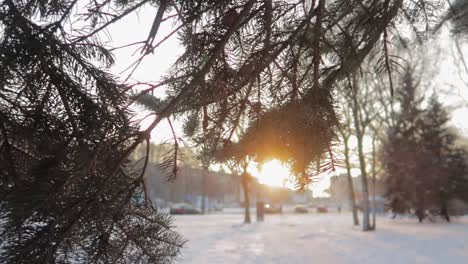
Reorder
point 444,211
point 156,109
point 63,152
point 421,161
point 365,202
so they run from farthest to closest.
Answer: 1. point 421,161
2. point 444,211
3. point 365,202
4. point 156,109
5. point 63,152

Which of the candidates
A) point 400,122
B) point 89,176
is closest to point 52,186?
point 89,176

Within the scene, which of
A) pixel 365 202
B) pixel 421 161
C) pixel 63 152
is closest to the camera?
pixel 63 152

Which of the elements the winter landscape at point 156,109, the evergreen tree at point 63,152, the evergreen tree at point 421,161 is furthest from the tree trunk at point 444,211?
the evergreen tree at point 63,152

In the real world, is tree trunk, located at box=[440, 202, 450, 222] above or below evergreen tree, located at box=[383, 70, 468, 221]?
below

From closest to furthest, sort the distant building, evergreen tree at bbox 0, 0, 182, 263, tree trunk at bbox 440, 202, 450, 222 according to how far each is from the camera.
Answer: evergreen tree at bbox 0, 0, 182, 263 < the distant building < tree trunk at bbox 440, 202, 450, 222

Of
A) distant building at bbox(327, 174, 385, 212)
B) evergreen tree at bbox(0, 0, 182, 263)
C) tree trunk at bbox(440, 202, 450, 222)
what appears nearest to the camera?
evergreen tree at bbox(0, 0, 182, 263)

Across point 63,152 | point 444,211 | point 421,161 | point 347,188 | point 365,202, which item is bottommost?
point 444,211

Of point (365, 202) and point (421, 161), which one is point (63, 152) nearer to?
point (365, 202)

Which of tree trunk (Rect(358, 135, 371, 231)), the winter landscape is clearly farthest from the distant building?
tree trunk (Rect(358, 135, 371, 231))

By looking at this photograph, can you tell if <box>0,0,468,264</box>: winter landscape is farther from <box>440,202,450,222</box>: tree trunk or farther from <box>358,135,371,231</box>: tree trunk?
<box>440,202,450,222</box>: tree trunk

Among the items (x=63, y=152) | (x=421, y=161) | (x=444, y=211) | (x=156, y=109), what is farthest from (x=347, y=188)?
(x=63, y=152)

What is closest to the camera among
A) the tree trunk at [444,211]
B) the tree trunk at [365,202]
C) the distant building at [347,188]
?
the distant building at [347,188]

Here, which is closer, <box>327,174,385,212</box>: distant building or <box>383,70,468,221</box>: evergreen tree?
<box>327,174,385,212</box>: distant building

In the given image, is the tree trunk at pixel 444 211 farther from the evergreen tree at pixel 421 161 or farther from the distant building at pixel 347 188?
the distant building at pixel 347 188
